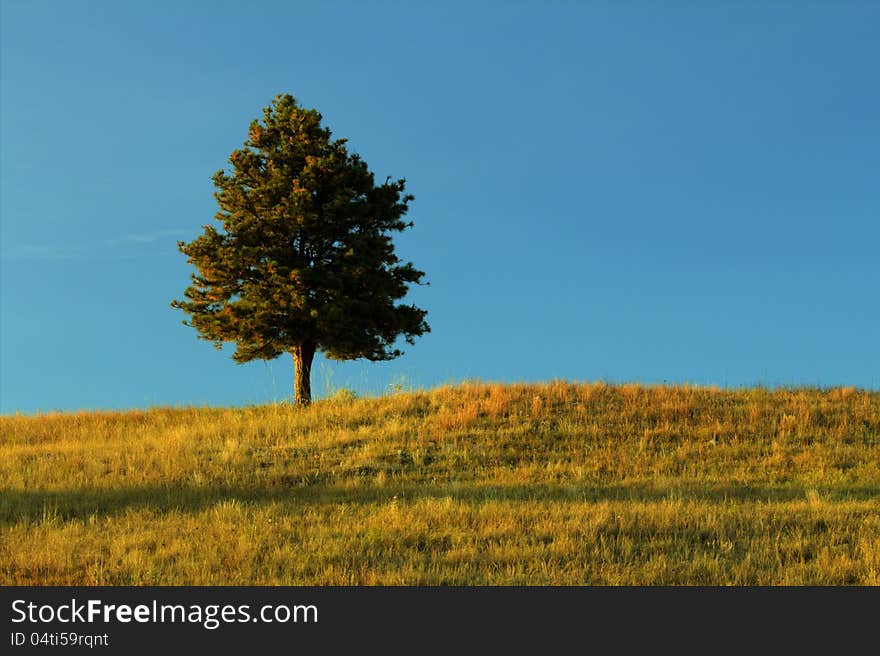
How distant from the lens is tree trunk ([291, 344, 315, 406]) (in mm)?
28281

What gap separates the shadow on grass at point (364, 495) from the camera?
47.8 ft

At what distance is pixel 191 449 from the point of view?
20.9 m

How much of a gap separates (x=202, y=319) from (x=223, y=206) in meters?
4.25

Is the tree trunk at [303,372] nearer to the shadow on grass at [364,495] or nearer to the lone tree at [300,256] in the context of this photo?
the lone tree at [300,256]

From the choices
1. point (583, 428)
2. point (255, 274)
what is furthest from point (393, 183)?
point (583, 428)

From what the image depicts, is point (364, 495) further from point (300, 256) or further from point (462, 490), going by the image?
point (300, 256)

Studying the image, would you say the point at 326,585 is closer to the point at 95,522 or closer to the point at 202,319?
the point at 95,522

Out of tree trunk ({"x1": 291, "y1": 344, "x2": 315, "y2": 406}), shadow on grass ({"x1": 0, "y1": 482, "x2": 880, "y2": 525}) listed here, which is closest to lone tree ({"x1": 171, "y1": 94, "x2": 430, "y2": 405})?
tree trunk ({"x1": 291, "y1": 344, "x2": 315, "y2": 406})

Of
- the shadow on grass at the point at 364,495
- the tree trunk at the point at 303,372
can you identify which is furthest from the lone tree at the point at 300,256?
the shadow on grass at the point at 364,495

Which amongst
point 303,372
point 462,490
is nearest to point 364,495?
point 462,490

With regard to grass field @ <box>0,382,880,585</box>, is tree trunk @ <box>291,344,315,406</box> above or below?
above

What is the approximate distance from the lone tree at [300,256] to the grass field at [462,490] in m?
2.70

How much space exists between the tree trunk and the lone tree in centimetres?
4

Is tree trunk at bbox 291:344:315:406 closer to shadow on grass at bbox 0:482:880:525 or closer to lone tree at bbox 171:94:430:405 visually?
lone tree at bbox 171:94:430:405
